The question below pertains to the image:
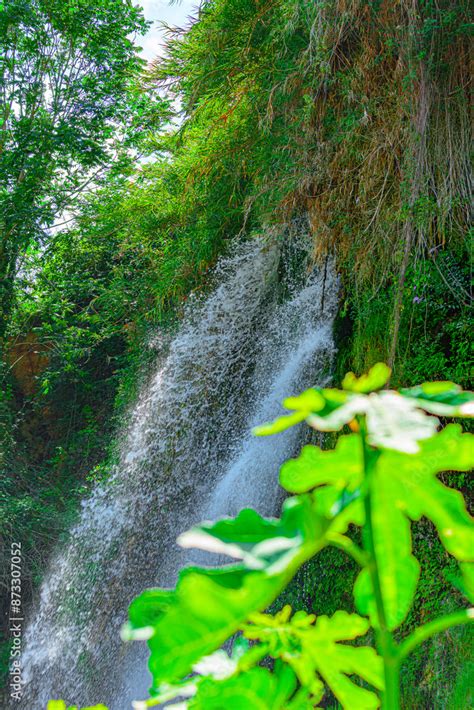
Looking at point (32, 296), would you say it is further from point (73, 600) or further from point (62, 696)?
point (62, 696)

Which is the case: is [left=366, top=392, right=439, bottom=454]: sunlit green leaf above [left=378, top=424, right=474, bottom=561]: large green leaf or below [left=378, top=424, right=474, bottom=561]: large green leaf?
above

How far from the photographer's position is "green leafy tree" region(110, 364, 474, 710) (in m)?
0.27

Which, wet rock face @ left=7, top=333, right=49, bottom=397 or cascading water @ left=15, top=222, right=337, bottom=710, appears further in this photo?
wet rock face @ left=7, top=333, right=49, bottom=397

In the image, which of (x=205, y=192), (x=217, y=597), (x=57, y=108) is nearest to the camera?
(x=217, y=597)

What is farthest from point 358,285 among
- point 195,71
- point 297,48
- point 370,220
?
point 195,71

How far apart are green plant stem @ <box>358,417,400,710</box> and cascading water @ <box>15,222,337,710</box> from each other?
2.92m

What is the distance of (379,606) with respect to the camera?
0.31 meters

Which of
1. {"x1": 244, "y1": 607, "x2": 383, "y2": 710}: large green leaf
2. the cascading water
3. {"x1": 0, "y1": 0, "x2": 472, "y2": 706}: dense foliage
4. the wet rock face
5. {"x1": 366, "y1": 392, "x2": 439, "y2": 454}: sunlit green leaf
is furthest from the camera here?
the wet rock face

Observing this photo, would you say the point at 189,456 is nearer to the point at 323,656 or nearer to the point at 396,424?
the point at 323,656

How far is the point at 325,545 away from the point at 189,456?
11.9ft

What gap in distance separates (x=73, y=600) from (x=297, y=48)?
3.43 metres

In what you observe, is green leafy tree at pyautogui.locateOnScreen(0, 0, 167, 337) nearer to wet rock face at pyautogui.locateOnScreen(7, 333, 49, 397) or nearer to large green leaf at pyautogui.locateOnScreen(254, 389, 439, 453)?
wet rock face at pyautogui.locateOnScreen(7, 333, 49, 397)

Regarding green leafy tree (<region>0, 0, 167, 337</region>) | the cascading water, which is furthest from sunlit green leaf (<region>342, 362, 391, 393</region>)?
green leafy tree (<region>0, 0, 167, 337</region>)

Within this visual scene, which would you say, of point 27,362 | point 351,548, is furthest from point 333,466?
point 27,362
